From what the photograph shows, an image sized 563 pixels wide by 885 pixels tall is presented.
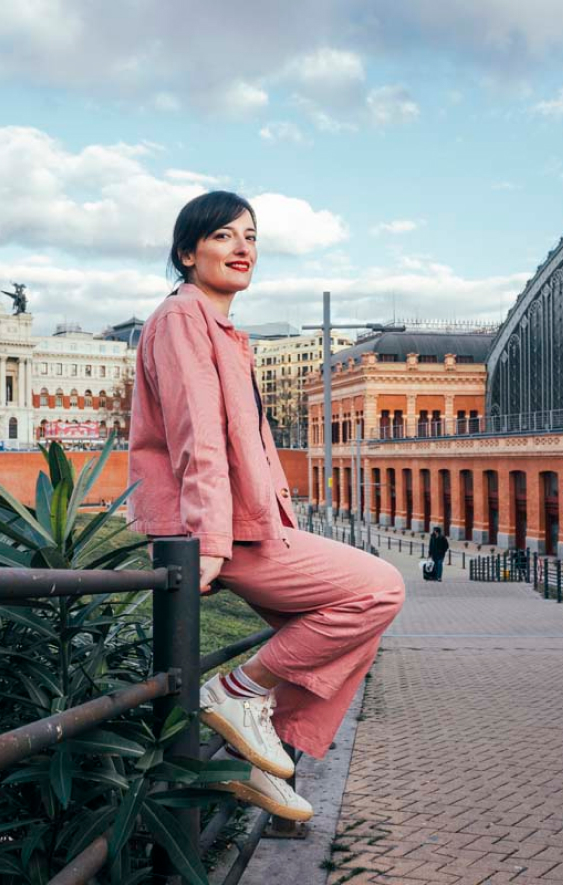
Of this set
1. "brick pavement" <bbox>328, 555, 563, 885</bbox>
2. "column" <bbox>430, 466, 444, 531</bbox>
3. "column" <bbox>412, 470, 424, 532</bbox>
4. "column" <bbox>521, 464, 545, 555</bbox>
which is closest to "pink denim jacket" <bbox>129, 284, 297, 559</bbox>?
"brick pavement" <bbox>328, 555, 563, 885</bbox>

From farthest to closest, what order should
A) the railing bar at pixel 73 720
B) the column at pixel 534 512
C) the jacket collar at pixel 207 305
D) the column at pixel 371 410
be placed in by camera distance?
the column at pixel 371 410 < the column at pixel 534 512 < the jacket collar at pixel 207 305 < the railing bar at pixel 73 720

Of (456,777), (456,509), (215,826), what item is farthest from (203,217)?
(456,509)

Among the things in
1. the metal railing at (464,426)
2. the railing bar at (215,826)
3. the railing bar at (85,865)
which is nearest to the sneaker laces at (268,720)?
the railing bar at (215,826)

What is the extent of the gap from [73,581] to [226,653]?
1329 mm

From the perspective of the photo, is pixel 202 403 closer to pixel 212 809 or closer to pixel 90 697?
pixel 90 697

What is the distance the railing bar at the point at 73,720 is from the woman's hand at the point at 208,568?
38cm

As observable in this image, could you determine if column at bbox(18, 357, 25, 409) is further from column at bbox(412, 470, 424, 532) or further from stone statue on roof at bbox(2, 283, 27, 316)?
column at bbox(412, 470, 424, 532)

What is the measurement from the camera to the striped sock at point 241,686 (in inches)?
110

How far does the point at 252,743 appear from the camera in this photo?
9.00 ft

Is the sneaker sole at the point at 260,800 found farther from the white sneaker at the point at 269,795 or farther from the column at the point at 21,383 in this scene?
the column at the point at 21,383

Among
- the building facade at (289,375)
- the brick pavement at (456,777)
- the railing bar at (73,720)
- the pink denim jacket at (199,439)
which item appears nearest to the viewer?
the railing bar at (73,720)

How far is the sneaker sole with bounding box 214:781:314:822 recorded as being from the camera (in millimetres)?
2715

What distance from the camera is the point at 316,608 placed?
280 cm

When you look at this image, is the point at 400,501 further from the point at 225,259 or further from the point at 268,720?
the point at 268,720
